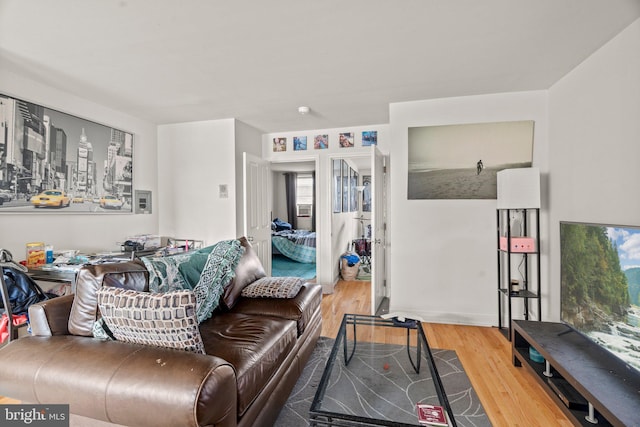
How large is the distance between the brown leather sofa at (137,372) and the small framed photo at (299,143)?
302 cm

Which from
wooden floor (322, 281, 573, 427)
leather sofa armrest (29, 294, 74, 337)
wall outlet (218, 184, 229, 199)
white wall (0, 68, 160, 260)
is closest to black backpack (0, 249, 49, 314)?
white wall (0, 68, 160, 260)

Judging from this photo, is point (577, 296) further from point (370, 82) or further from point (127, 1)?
point (127, 1)

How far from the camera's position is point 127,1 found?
1667 millimetres

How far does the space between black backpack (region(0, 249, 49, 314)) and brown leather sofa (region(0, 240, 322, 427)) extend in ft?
3.10

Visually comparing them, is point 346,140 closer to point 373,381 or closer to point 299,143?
point 299,143

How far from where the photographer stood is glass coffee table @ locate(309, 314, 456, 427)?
4.25 feet

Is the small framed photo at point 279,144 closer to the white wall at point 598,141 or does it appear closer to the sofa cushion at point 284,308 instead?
the sofa cushion at point 284,308

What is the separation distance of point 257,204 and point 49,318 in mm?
2773

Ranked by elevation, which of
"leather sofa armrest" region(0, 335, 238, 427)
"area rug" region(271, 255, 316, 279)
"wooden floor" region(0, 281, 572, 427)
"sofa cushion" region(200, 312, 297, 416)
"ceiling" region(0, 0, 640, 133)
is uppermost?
"ceiling" region(0, 0, 640, 133)

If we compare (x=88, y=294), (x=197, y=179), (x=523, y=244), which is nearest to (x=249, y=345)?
(x=88, y=294)

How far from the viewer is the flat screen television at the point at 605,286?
154 centimetres

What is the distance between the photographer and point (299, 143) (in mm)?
4363

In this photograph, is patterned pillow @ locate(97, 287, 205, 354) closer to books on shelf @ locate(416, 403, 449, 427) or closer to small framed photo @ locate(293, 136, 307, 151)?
books on shelf @ locate(416, 403, 449, 427)

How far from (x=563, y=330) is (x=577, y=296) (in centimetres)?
28
